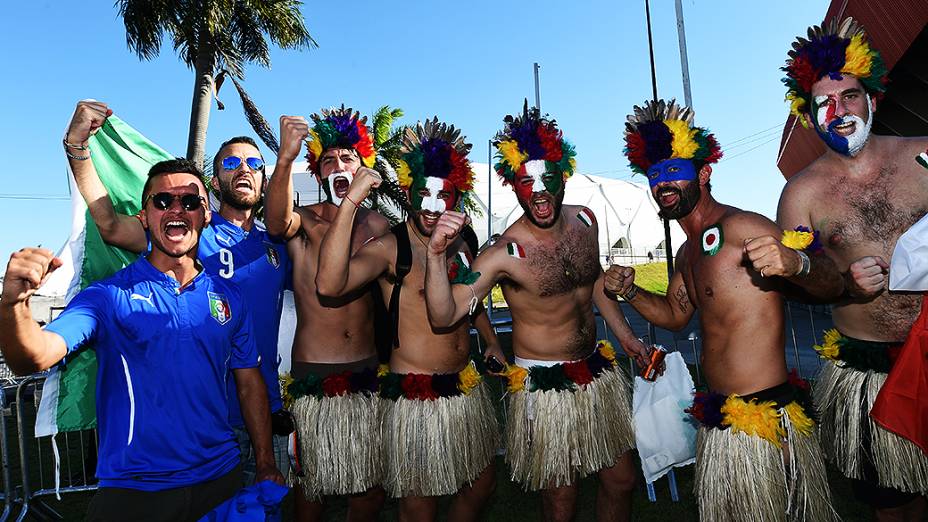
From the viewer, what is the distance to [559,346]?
363cm

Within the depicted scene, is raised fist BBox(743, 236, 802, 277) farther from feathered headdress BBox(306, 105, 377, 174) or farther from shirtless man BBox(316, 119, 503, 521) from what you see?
feathered headdress BBox(306, 105, 377, 174)

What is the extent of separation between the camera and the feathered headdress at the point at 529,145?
362 cm

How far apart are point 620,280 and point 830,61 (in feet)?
5.25

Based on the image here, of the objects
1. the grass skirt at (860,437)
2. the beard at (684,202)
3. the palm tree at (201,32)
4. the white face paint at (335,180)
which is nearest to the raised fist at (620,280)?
the beard at (684,202)

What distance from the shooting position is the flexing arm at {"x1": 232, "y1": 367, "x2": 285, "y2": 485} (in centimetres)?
258

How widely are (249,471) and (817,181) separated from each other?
3.33 metres

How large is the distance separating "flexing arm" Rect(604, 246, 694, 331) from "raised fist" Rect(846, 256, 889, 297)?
869 mm

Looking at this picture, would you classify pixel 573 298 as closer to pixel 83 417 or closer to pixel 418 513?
pixel 418 513

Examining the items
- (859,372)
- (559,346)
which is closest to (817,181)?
(859,372)

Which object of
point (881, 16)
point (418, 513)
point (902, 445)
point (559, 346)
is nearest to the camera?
point (902, 445)

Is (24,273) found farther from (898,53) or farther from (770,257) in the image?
(898,53)

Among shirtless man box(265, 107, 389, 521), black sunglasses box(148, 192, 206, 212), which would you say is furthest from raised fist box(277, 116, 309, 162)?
black sunglasses box(148, 192, 206, 212)

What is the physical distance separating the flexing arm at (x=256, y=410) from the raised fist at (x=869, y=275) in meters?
2.72

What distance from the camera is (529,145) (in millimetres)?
3633
